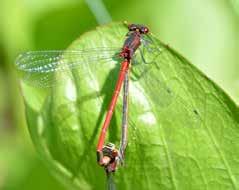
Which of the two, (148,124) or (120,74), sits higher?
(120,74)

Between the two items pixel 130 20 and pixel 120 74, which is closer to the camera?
pixel 120 74

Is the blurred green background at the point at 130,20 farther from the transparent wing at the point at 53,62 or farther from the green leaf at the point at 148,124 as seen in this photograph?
the green leaf at the point at 148,124

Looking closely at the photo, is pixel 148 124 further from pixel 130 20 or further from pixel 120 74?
pixel 130 20

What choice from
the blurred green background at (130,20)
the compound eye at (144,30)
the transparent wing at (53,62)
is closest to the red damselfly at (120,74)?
the transparent wing at (53,62)

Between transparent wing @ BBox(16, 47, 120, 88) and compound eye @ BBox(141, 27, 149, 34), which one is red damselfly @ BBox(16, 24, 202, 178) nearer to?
transparent wing @ BBox(16, 47, 120, 88)

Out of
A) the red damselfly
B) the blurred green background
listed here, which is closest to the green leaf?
the red damselfly

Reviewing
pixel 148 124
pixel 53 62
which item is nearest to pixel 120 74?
pixel 148 124

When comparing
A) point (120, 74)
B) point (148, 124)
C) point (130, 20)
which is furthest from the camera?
point (130, 20)

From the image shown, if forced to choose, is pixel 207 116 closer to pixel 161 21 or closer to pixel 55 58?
pixel 55 58
